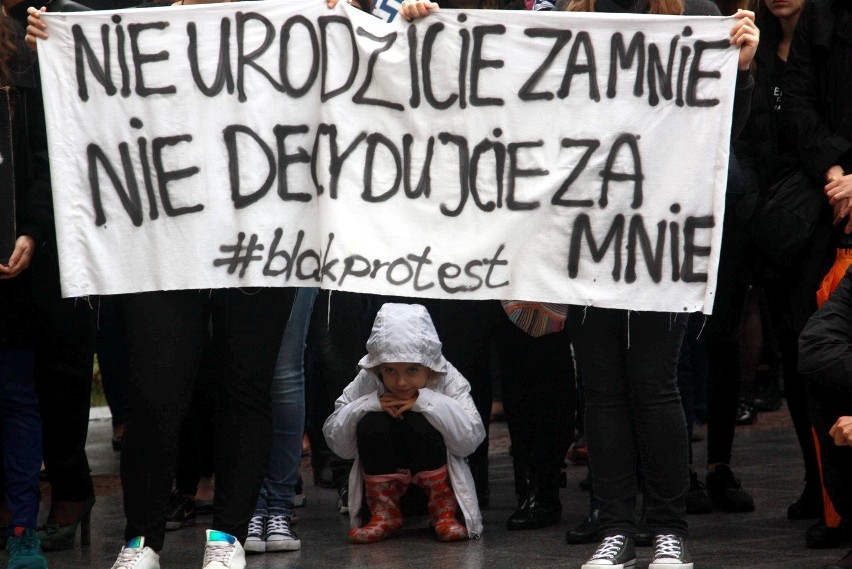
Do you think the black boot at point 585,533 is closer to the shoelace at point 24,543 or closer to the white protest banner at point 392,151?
the white protest banner at point 392,151

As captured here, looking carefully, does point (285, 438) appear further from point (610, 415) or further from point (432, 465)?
point (610, 415)

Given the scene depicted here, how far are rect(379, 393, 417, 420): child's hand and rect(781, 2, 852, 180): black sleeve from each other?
5.75 feet

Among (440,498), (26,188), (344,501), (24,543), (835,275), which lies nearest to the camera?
(24,543)

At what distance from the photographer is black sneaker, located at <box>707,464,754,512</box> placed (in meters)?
5.59

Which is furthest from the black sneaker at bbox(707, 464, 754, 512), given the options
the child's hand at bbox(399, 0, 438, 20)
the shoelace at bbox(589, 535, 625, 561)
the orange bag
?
the child's hand at bbox(399, 0, 438, 20)

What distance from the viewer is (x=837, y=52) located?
4.98 metres

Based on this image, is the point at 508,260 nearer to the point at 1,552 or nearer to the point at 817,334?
the point at 817,334

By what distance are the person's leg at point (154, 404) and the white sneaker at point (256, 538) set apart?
0.72 m

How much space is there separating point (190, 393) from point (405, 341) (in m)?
1.11

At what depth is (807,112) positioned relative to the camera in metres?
5.02

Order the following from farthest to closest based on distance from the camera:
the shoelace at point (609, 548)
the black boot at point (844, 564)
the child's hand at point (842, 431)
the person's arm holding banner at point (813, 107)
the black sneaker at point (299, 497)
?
the black sneaker at point (299, 497), the person's arm holding banner at point (813, 107), the shoelace at point (609, 548), the black boot at point (844, 564), the child's hand at point (842, 431)

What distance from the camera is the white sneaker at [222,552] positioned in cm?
428

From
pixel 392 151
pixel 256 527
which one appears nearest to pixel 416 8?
pixel 392 151

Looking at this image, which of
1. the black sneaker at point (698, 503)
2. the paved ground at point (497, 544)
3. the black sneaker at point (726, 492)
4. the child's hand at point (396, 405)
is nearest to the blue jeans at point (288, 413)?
the paved ground at point (497, 544)
